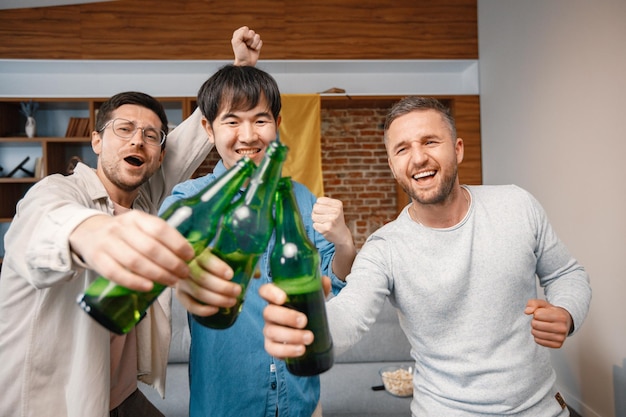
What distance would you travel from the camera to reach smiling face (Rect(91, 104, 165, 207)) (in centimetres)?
126

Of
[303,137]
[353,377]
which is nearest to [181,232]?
[353,377]

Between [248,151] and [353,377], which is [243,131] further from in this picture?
[353,377]

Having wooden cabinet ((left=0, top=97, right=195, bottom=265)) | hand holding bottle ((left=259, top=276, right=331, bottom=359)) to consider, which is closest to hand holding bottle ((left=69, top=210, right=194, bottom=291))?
hand holding bottle ((left=259, top=276, right=331, bottom=359))

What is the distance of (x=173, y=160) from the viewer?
1514 millimetres

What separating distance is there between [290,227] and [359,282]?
492 mm

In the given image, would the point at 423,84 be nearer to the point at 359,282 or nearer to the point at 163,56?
the point at 163,56

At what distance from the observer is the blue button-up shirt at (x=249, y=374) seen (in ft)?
3.63

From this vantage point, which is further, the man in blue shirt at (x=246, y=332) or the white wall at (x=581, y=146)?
the white wall at (x=581, y=146)

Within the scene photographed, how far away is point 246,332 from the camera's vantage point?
3.69 feet

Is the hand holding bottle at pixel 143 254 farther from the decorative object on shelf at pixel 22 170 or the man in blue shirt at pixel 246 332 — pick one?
the decorative object on shelf at pixel 22 170

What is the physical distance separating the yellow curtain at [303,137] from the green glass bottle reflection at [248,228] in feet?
11.3

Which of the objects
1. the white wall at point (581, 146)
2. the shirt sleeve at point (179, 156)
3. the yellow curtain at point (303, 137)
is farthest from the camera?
the yellow curtain at point (303, 137)

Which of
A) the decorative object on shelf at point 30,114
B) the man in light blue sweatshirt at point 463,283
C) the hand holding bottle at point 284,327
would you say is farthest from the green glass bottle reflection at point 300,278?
the decorative object on shelf at point 30,114

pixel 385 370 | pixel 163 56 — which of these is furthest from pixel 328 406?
pixel 163 56
